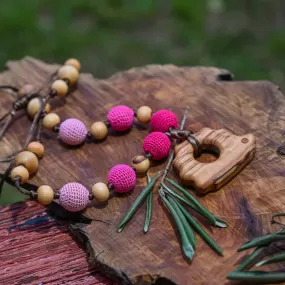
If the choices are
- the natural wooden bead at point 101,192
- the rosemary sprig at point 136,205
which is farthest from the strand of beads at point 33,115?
the rosemary sprig at point 136,205

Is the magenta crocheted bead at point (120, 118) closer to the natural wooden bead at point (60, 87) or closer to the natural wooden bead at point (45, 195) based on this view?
the natural wooden bead at point (60, 87)

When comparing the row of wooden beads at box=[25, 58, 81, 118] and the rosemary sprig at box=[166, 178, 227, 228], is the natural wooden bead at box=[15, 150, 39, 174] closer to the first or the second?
the row of wooden beads at box=[25, 58, 81, 118]

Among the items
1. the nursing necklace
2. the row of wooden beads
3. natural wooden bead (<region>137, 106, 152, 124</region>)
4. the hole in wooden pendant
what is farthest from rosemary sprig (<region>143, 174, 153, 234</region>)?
the row of wooden beads

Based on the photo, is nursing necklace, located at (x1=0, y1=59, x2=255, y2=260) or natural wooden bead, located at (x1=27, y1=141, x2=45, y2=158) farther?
natural wooden bead, located at (x1=27, y1=141, x2=45, y2=158)

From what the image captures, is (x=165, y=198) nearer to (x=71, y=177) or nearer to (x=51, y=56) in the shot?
(x=71, y=177)

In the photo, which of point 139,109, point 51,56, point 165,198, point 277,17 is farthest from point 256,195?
point 277,17
